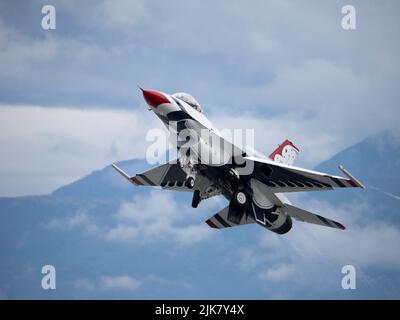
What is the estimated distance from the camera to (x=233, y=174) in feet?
124

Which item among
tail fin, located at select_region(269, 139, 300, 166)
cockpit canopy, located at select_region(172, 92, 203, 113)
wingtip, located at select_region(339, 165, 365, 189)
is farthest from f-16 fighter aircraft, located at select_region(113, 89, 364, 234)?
tail fin, located at select_region(269, 139, 300, 166)

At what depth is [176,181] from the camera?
44031 millimetres

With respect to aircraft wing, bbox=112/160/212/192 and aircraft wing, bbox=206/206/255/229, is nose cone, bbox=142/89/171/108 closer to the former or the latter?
aircraft wing, bbox=112/160/212/192

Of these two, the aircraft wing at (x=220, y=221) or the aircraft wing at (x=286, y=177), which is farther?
the aircraft wing at (x=220, y=221)

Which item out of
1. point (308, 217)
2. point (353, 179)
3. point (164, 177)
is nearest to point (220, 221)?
point (164, 177)

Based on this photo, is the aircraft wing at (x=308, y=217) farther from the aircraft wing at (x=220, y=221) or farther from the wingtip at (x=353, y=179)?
the wingtip at (x=353, y=179)

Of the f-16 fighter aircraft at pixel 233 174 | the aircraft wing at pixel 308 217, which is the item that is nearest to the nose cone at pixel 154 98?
the f-16 fighter aircraft at pixel 233 174

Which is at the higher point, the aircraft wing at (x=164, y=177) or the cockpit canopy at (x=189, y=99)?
the cockpit canopy at (x=189, y=99)

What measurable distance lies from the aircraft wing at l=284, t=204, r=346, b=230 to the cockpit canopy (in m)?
7.04

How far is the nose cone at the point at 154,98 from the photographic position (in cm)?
3725

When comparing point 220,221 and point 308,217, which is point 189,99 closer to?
point 220,221

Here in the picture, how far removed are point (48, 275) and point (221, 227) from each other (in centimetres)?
1016

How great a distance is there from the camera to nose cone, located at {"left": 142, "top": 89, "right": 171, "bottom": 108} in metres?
37.2
